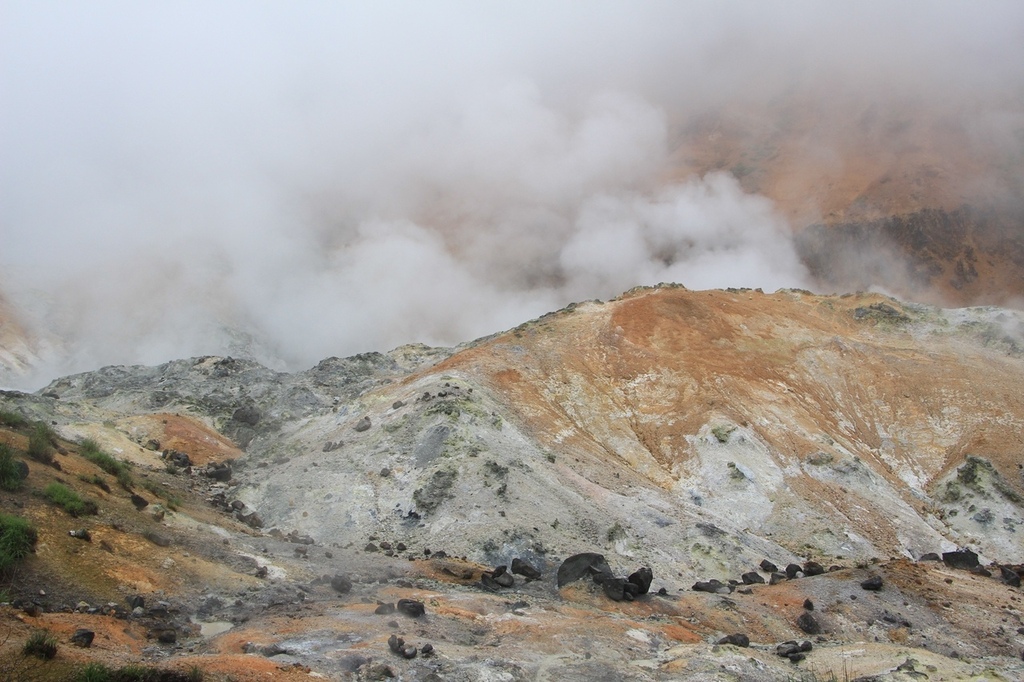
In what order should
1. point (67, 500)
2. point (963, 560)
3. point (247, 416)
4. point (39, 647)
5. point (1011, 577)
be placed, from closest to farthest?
point (39, 647) < point (67, 500) < point (1011, 577) < point (963, 560) < point (247, 416)

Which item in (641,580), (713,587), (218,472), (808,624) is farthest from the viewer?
(218,472)

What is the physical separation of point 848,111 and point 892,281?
44461mm

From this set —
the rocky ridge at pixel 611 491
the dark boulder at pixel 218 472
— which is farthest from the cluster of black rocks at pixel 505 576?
the dark boulder at pixel 218 472

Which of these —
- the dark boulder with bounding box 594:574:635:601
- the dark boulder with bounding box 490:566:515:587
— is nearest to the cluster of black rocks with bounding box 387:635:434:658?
the dark boulder with bounding box 490:566:515:587

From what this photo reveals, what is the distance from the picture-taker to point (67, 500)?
22500 mm

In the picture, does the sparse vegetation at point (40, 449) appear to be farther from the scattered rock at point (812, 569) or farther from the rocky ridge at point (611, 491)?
the scattered rock at point (812, 569)

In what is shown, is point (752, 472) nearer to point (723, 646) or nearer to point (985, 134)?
point (723, 646)

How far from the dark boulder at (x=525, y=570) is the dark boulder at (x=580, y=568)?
115cm

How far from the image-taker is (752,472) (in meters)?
43.5

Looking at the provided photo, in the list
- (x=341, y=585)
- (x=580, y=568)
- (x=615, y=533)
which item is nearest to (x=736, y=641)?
(x=580, y=568)

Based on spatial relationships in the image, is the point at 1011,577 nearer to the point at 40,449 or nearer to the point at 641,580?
the point at 641,580

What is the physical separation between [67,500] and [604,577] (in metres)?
19.3

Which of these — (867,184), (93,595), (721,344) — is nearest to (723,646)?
(93,595)

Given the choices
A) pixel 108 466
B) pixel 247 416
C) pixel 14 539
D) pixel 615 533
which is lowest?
pixel 615 533
